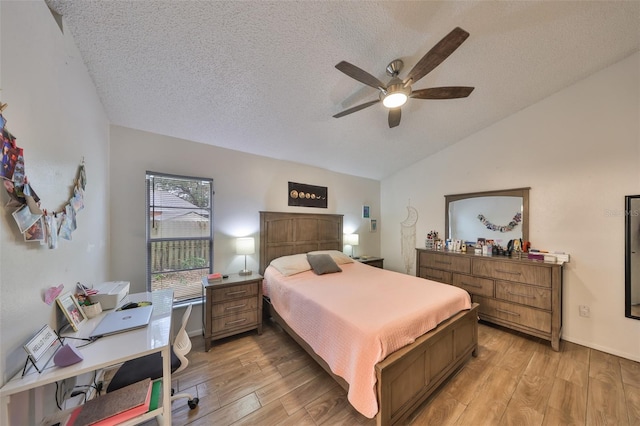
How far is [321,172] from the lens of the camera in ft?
13.1

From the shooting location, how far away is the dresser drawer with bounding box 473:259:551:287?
2.52 meters

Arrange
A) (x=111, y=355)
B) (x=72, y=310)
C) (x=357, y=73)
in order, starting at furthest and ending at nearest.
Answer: (x=357, y=73) < (x=72, y=310) < (x=111, y=355)

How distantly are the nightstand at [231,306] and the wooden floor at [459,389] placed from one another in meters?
0.20

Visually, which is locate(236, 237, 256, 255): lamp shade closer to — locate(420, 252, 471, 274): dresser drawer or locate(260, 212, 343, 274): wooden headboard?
locate(260, 212, 343, 274): wooden headboard

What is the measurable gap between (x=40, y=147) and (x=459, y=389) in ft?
11.1

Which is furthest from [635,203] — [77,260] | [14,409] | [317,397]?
[77,260]

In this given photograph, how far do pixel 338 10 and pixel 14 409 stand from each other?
2.78 metres

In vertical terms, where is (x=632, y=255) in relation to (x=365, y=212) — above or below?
below

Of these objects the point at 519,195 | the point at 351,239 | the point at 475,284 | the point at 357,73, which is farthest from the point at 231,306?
the point at 519,195

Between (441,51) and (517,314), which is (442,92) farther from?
(517,314)

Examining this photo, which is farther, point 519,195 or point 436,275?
point 436,275

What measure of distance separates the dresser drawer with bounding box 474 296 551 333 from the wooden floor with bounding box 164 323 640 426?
239 millimetres

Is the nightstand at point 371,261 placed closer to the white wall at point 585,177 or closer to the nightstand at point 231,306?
the nightstand at point 231,306

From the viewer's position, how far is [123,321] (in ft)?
4.74
